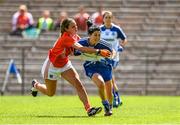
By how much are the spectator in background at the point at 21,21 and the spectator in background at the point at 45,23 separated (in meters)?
0.33

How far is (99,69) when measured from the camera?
18562mm

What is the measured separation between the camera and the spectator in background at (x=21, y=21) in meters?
34.3

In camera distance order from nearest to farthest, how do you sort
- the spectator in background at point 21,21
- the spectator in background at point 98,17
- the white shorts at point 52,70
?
the white shorts at point 52,70
the spectator in background at point 98,17
the spectator in background at point 21,21

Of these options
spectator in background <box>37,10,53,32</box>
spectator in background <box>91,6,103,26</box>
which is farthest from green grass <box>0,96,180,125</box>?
spectator in background <box>37,10,53,32</box>

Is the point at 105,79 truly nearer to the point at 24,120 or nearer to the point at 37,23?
the point at 24,120

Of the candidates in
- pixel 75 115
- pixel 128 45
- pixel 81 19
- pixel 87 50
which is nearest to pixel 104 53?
pixel 87 50

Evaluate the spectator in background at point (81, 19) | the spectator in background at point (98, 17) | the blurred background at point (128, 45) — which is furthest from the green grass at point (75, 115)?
the spectator in background at point (81, 19)

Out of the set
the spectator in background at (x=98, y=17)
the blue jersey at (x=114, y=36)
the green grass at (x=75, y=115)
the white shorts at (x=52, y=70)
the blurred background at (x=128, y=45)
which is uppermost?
the white shorts at (x=52, y=70)

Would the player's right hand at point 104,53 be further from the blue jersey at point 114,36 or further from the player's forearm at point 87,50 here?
the blue jersey at point 114,36

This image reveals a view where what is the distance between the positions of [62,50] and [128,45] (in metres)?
16.3

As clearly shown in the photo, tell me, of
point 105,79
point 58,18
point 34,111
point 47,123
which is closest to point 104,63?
point 105,79

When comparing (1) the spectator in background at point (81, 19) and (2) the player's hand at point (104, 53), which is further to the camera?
(1) the spectator in background at point (81, 19)

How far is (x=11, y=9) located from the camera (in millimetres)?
36719

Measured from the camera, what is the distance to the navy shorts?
60.6 ft
